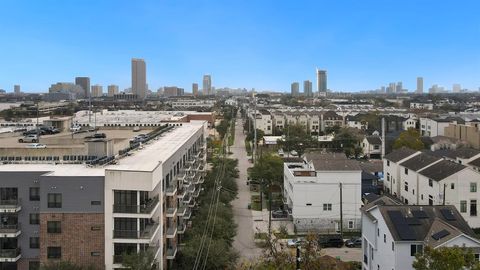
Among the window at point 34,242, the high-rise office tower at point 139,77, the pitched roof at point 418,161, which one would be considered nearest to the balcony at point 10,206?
the window at point 34,242

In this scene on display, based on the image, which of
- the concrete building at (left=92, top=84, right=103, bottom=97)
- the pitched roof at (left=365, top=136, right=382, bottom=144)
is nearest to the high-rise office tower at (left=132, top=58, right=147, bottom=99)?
the concrete building at (left=92, top=84, right=103, bottom=97)

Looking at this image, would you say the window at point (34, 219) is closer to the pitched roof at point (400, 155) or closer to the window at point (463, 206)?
the window at point (463, 206)

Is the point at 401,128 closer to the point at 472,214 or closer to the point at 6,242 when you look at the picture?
the point at 472,214

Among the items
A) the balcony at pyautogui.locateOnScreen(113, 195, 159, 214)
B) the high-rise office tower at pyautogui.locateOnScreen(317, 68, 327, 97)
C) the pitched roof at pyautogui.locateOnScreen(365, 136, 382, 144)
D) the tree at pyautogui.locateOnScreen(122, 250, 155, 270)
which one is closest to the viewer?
the tree at pyautogui.locateOnScreen(122, 250, 155, 270)

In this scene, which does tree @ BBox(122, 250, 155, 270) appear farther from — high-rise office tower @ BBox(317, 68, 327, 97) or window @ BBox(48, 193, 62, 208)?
high-rise office tower @ BBox(317, 68, 327, 97)

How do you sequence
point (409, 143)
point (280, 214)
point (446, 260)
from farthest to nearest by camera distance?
point (409, 143), point (280, 214), point (446, 260)

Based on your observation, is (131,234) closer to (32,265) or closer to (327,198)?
(32,265)

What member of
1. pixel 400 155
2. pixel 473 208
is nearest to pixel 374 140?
pixel 400 155
